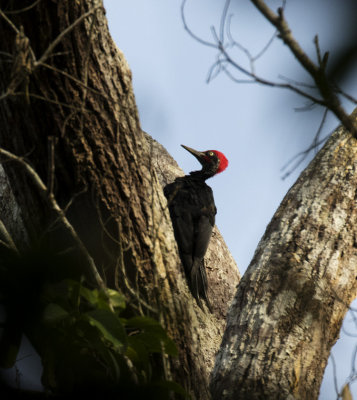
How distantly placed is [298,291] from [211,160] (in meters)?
3.20

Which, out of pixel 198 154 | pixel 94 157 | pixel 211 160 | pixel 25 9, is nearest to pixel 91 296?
pixel 94 157

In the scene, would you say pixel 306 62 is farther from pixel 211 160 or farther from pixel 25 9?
pixel 211 160

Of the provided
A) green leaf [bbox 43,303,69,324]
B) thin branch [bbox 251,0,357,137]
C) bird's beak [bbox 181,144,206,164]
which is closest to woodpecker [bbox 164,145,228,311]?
bird's beak [bbox 181,144,206,164]

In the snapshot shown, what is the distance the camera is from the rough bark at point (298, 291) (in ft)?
8.50

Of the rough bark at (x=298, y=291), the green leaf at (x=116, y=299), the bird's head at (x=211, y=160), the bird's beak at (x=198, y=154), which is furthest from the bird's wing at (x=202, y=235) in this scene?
the green leaf at (x=116, y=299)

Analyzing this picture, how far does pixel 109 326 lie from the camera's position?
6.57 ft

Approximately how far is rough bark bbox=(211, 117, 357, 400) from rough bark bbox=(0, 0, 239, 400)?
0.91 ft

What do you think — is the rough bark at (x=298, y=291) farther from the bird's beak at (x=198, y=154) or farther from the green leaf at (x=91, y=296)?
the bird's beak at (x=198, y=154)

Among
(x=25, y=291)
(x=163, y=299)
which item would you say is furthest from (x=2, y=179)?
(x=25, y=291)

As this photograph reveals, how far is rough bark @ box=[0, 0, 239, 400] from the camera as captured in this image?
7.48 ft

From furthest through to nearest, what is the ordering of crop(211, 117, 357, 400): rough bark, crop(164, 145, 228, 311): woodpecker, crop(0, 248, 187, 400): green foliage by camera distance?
crop(164, 145, 228, 311): woodpecker → crop(211, 117, 357, 400): rough bark → crop(0, 248, 187, 400): green foliage

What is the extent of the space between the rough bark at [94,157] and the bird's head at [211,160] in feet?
10.7

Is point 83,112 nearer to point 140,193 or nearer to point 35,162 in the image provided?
point 35,162

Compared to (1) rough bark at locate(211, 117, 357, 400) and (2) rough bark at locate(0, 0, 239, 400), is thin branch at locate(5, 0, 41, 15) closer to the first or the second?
(2) rough bark at locate(0, 0, 239, 400)
